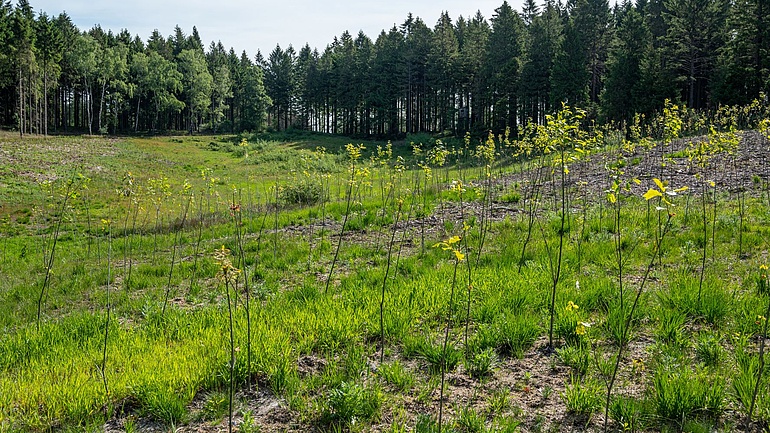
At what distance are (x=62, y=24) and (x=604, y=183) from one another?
3151 inches

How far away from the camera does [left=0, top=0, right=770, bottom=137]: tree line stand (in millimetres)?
34031

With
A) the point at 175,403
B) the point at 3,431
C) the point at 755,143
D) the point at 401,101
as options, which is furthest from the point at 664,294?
the point at 401,101

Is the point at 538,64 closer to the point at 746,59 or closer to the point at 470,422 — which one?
the point at 746,59

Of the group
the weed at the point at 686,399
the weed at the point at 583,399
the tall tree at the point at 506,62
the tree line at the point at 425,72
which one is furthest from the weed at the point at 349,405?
the tall tree at the point at 506,62

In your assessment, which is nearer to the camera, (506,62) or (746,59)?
(746,59)

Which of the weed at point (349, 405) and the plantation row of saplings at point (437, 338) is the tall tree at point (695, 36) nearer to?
the plantation row of saplings at point (437, 338)

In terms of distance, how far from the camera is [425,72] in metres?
59.8

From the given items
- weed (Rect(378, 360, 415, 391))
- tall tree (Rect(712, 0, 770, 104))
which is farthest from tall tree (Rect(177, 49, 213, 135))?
weed (Rect(378, 360, 415, 391))

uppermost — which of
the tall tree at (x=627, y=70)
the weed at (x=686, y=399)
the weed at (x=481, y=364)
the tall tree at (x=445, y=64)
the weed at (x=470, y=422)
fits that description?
the tall tree at (x=445, y=64)

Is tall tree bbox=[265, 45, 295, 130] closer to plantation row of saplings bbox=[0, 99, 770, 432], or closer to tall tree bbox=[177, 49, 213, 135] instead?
tall tree bbox=[177, 49, 213, 135]

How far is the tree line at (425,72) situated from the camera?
34031 mm

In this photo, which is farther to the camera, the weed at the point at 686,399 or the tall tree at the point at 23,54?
the tall tree at the point at 23,54

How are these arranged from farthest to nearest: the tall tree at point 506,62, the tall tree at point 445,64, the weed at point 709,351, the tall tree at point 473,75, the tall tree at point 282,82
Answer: the tall tree at point 282,82
the tall tree at point 445,64
the tall tree at point 473,75
the tall tree at point 506,62
the weed at point 709,351

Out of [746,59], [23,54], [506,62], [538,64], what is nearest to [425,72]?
[506,62]
